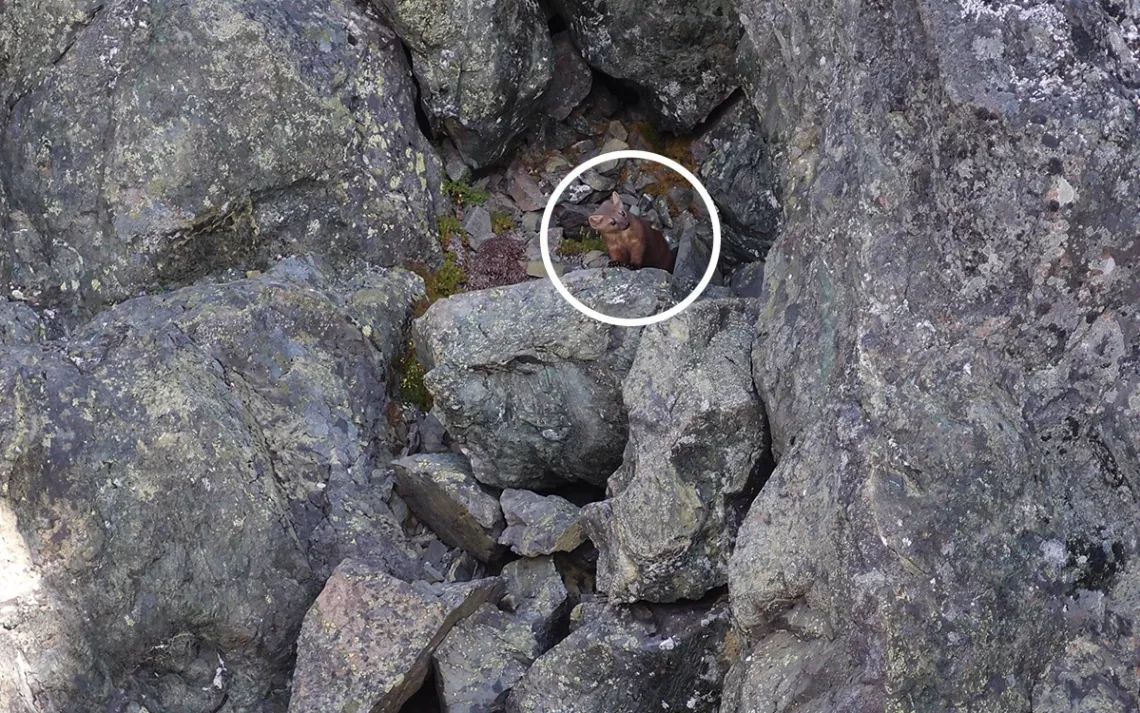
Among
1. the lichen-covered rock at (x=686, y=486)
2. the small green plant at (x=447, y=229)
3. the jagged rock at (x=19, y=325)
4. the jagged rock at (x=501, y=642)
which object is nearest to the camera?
the lichen-covered rock at (x=686, y=486)

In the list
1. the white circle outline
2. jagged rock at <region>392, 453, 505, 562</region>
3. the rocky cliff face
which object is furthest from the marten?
jagged rock at <region>392, 453, 505, 562</region>

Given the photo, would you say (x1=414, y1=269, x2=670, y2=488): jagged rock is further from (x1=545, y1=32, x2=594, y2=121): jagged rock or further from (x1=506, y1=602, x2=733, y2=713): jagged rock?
(x1=545, y1=32, x2=594, y2=121): jagged rock

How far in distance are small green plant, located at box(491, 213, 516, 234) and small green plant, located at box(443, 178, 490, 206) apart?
0.22 m

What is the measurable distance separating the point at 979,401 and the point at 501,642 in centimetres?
413

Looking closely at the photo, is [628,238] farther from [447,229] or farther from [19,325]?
[19,325]

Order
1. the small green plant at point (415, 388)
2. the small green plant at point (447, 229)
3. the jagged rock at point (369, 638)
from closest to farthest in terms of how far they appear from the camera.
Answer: the jagged rock at point (369, 638) → the small green plant at point (415, 388) → the small green plant at point (447, 229)

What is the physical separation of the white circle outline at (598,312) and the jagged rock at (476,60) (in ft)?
2.78

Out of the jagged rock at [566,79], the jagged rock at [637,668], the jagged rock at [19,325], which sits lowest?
the jagged rock at [637,668]

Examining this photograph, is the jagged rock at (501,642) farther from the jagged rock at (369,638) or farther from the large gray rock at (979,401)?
the large gray rock at (979,401)

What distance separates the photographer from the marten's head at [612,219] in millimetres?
11742

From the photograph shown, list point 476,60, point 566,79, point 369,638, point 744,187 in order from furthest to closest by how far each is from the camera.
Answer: point 566,79, point 476,60, point 744,187, point 369,638

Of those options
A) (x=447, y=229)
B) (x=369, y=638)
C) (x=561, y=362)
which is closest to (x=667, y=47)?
(x=447, y=229)

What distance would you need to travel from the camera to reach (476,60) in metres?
11.9

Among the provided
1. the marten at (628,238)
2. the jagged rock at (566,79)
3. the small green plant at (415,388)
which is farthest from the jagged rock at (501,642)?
the jagged rock at (566,79)
